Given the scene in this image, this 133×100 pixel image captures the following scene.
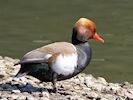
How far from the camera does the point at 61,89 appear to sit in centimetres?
704

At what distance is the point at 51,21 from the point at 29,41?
128 inches

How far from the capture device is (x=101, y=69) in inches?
409

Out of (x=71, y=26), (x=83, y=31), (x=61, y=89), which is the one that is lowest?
(x=71, y=26)

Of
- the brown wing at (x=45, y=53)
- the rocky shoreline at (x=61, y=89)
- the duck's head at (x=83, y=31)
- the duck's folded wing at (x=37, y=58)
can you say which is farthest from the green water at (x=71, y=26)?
the duck's folded wing at (x=37, y=58)

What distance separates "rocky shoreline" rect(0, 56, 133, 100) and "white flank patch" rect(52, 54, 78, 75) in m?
0.31

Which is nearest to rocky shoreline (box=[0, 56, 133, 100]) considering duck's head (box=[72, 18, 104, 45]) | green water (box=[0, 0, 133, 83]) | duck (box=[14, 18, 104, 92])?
duck (box=[14, 18, 104, 92])

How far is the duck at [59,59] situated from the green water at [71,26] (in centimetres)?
313

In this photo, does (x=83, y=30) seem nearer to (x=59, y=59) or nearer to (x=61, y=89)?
(x=59, y=59)

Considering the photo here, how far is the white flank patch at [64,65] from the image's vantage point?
6.29 metres

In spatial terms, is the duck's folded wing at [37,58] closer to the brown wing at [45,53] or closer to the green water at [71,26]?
the brown wing at [45,53]

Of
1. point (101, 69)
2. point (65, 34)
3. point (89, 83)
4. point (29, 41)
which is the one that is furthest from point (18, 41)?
point (89, 83)

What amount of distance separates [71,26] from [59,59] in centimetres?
885

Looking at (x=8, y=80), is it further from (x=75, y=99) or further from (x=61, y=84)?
(x=75, y=99)

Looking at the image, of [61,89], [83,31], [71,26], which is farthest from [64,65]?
[71,26]
